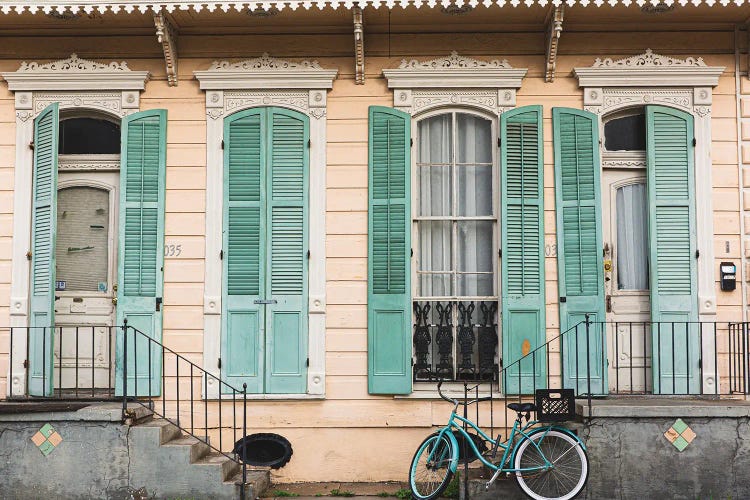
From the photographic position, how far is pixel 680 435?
7.58 m

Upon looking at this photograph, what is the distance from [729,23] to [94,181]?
666cm

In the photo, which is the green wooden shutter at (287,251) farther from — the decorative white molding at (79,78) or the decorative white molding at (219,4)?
the decorative white molding at (79,78)

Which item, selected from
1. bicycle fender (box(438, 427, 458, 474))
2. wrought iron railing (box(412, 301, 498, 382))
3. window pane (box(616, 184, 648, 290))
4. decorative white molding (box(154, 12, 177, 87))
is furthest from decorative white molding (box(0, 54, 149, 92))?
window pane (box(616, 184, 648, 290))

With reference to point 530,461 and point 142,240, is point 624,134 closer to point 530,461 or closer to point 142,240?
point 530,461

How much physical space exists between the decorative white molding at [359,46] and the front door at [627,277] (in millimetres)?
2675

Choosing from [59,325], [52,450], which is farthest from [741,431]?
[59,325]

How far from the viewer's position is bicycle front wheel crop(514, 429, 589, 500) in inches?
291

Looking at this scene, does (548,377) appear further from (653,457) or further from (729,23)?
(729,23)

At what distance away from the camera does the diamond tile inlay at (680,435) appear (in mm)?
7574

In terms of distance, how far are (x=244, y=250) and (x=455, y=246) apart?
2.12 metres

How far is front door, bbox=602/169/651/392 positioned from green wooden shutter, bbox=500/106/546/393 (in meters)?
0.75

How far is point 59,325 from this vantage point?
891 cm

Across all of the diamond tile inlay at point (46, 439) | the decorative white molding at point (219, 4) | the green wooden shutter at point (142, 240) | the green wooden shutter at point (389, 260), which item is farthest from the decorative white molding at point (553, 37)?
the diamond tile inlay at point (46, 439)

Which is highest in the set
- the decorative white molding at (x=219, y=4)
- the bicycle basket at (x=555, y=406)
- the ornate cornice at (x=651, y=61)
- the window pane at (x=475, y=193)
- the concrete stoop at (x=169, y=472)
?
the decorative white molding at (x=219, y=4)
